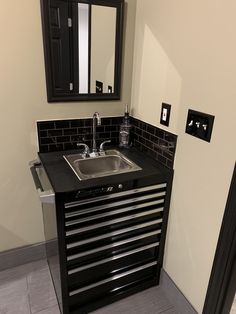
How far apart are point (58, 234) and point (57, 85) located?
877mm

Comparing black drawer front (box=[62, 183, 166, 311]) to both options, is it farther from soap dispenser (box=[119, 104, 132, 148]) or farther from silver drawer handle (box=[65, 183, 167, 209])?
soap dispenser (box=[119, 104, 132, 148])

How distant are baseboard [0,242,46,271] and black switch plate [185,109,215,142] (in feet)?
4.51

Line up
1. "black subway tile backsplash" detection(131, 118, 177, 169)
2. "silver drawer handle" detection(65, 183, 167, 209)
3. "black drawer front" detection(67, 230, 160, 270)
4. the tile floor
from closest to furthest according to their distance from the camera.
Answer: "silver drawer handle" detection(65, 183, 167, 209), "black drawer front" detection(67, 230, 160, 270), "black subway tile backsplash" detection(131, 118, 177, 169), the tile floor

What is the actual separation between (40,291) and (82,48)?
1583mm

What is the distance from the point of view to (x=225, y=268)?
1.13 metres

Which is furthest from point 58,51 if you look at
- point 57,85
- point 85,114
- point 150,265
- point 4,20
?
point 150,265

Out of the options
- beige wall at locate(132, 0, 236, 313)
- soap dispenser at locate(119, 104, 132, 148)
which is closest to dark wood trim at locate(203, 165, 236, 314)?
beige wall at locate(132, 0, 236, 313)

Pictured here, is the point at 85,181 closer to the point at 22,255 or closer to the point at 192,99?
the point at 192,99

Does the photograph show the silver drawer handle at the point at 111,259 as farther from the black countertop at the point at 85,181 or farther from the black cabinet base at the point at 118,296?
the black countertop at the point at 85,181

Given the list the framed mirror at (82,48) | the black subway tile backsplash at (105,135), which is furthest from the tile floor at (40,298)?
the framed mirror at (82,48)

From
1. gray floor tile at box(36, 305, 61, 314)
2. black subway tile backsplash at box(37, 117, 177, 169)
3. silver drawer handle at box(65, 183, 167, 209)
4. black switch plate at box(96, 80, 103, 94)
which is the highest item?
black switch plate at box(96, 80, 103, 94)

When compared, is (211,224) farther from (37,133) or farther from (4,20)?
(4,20)

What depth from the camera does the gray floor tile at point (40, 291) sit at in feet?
4.96

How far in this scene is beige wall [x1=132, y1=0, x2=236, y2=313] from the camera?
1013 millimetres
